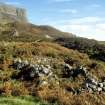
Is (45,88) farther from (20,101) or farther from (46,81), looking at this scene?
(20,101)

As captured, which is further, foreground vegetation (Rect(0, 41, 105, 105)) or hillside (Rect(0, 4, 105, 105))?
hillside (Rect(0, 4, 105, 105))

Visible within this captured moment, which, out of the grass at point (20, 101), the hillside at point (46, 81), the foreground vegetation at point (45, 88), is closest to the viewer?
the grass at point (20, 101)

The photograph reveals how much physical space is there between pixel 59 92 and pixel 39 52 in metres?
18.2

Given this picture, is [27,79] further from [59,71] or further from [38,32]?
[38,32]

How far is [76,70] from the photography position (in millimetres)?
29250

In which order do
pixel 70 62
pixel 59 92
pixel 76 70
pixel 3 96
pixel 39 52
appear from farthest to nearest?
1. pixel 39 52
2. pixel 70 62
3. pixel 76 70
4. pixel 59 92
5. pixel 3 96

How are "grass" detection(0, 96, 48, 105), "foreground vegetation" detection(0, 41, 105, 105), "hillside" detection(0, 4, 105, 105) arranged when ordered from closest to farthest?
1. "grass" detection(0, 96, 48, 105)
2. "foreground vegetation" detection(0, 41, 105, 105)
3. "hillside" detection(0, 4, 105, 105)

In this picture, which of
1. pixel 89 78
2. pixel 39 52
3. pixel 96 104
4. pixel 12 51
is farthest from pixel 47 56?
pixel 96 104

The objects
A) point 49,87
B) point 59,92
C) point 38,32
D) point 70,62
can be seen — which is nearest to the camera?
point 59,92

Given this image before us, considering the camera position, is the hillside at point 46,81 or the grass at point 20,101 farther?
the hillside at point 46,81

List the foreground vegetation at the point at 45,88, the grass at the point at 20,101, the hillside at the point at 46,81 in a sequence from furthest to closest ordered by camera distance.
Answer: the hillside at the point at 46,81 < the foreground vegetation at the point at 45,88 < the grass at the point at 20,101

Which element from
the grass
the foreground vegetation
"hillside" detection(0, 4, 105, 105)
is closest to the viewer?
the grass

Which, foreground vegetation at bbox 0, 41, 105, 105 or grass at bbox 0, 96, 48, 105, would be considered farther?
foreground vegetation at bbox 0, 41, 105, 105

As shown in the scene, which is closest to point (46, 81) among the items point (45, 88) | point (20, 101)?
point (45, 88)
